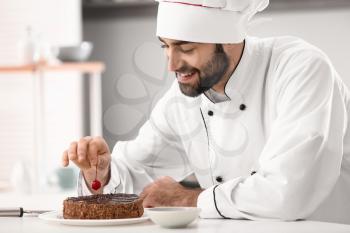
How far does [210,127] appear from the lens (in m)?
2.73

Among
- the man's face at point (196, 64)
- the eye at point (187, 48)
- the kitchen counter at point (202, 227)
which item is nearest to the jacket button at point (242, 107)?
the man's face at point (196, 64)

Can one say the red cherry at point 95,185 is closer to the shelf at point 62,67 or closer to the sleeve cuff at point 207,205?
the sleeve cuff at point 207,205

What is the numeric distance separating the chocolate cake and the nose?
0.64 meters

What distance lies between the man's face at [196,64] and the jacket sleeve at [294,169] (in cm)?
39

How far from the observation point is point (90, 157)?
7.88 ft

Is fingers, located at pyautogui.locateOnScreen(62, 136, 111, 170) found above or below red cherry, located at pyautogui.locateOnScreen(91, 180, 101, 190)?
above

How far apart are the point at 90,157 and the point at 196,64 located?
491 mm

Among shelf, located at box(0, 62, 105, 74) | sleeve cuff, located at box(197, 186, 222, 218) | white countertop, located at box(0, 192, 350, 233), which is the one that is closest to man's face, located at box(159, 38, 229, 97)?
sleeve cuff, located at box(197, 186, 222, 218)

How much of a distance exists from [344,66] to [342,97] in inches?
130

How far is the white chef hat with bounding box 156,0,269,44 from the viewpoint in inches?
103

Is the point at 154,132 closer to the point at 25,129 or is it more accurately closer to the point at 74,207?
the point at 74,207

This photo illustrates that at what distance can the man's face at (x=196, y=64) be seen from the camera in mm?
2584

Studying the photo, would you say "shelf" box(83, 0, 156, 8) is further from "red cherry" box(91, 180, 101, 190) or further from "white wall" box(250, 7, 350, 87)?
"red cherry" box(91, 180, 101, 190)

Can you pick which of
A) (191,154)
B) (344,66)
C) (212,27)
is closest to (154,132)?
(191,154)
